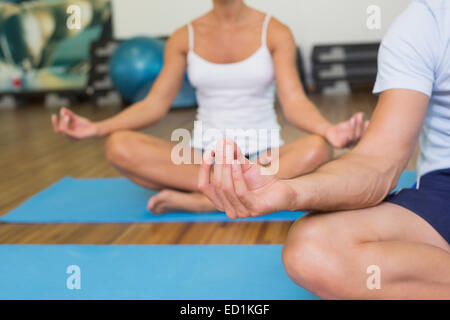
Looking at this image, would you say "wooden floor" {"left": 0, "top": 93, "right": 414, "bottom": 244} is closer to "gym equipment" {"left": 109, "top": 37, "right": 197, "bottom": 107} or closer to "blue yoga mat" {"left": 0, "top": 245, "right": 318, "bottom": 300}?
"blue yoga mat" {"left": 0, "top": 245, "right": 318, "bottom": 300}

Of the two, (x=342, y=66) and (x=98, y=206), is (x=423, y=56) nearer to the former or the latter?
(x=98, y=206)

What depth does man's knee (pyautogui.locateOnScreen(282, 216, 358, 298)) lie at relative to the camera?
0.88 m

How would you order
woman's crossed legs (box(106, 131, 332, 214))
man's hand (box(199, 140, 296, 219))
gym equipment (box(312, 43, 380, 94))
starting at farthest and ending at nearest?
gym equipment (box(312, 43, 380, 94)), woman's crossed legs (box(106, 131, 332, 214)), man's hand (box(199, 140, 296, 219))

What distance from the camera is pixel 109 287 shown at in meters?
1.25

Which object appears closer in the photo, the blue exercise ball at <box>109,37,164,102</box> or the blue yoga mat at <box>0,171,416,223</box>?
the blue yoga mat at <box>0,171,416,223</box>

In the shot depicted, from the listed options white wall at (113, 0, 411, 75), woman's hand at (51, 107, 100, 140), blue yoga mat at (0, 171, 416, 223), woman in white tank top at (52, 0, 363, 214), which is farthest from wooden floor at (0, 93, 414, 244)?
white wall at (113, 0, 411, 75)

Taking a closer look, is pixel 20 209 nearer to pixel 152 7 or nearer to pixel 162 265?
pixel 162 265

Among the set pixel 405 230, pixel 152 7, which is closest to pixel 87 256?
pixel 405 230

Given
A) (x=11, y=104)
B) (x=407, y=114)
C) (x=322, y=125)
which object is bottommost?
(x=11, y=104)

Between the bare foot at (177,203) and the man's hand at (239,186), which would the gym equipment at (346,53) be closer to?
the bare foot at (177,203)

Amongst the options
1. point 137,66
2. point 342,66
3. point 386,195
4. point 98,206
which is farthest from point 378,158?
point 342,66

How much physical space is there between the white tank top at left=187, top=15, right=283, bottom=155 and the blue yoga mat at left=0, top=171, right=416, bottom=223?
0.25 m

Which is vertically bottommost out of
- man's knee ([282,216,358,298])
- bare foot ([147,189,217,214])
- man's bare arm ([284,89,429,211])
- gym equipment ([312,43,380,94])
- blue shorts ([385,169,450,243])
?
gym equipment ([312,43,380,94])
